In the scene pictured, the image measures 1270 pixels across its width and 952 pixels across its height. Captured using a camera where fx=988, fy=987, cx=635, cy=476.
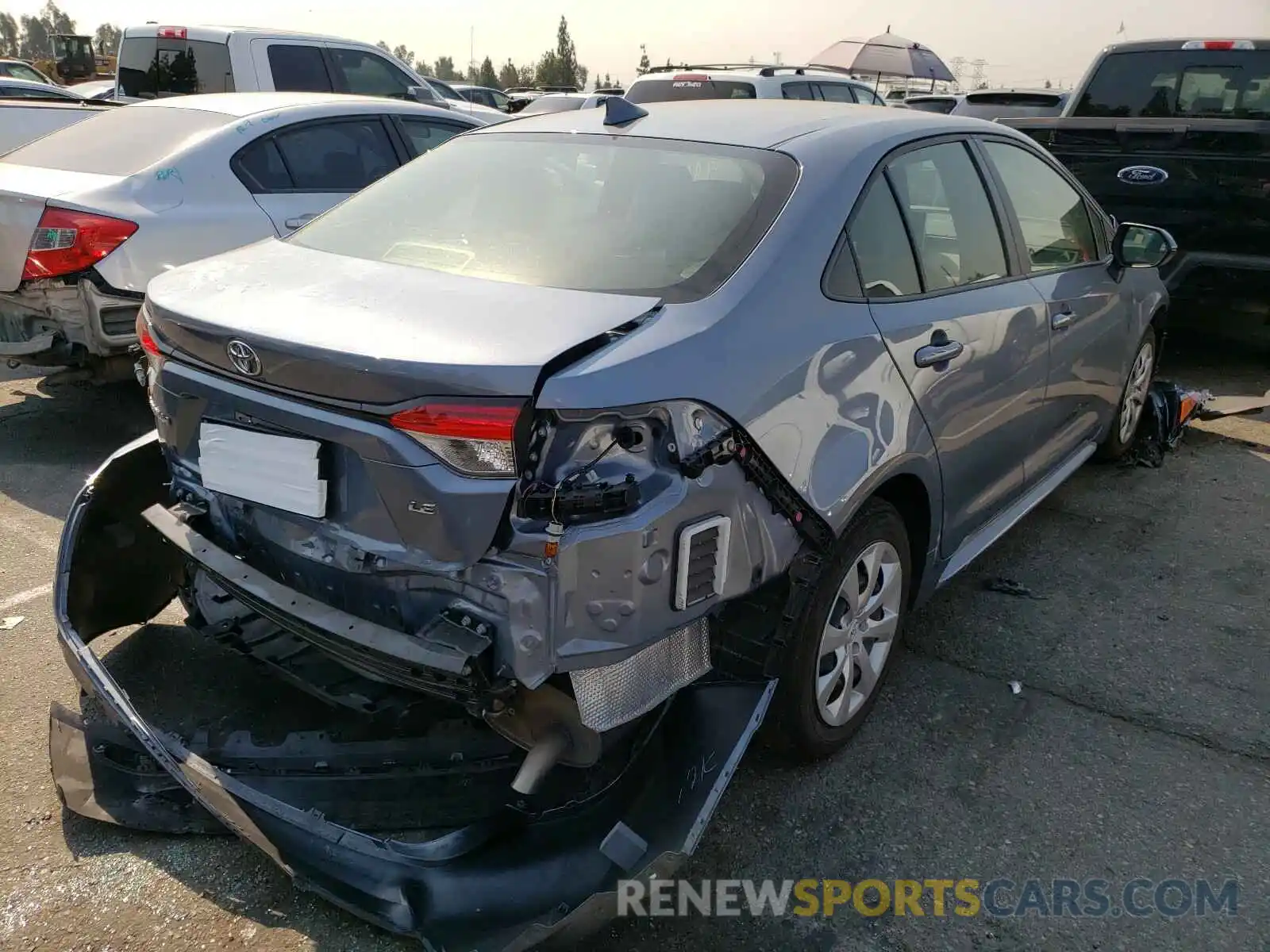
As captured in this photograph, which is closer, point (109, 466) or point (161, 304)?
point (161, 304)

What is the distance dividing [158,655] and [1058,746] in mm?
2913

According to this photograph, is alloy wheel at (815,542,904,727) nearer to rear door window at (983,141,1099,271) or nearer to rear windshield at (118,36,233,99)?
rear door window at (983,141,1099,271)

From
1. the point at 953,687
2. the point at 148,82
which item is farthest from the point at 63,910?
the point at 148,82

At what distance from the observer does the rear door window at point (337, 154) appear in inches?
223

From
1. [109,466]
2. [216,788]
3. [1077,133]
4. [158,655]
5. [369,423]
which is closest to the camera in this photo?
[369,423]

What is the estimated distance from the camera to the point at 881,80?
18.5m

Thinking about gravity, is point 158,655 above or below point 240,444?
below

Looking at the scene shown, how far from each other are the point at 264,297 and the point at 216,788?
1.17 metres

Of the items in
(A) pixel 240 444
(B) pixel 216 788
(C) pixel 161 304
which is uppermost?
(C) pixel 161 304

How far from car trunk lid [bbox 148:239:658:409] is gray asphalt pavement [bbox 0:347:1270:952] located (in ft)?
4.11

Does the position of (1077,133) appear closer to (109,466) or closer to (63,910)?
(109,466)

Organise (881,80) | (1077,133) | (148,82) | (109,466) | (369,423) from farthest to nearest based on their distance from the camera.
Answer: (881,80), (148,82), (1077,133), (109,466), (369,423)

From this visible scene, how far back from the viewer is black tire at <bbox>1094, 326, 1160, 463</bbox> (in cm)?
489

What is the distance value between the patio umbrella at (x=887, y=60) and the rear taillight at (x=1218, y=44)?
9.43m
